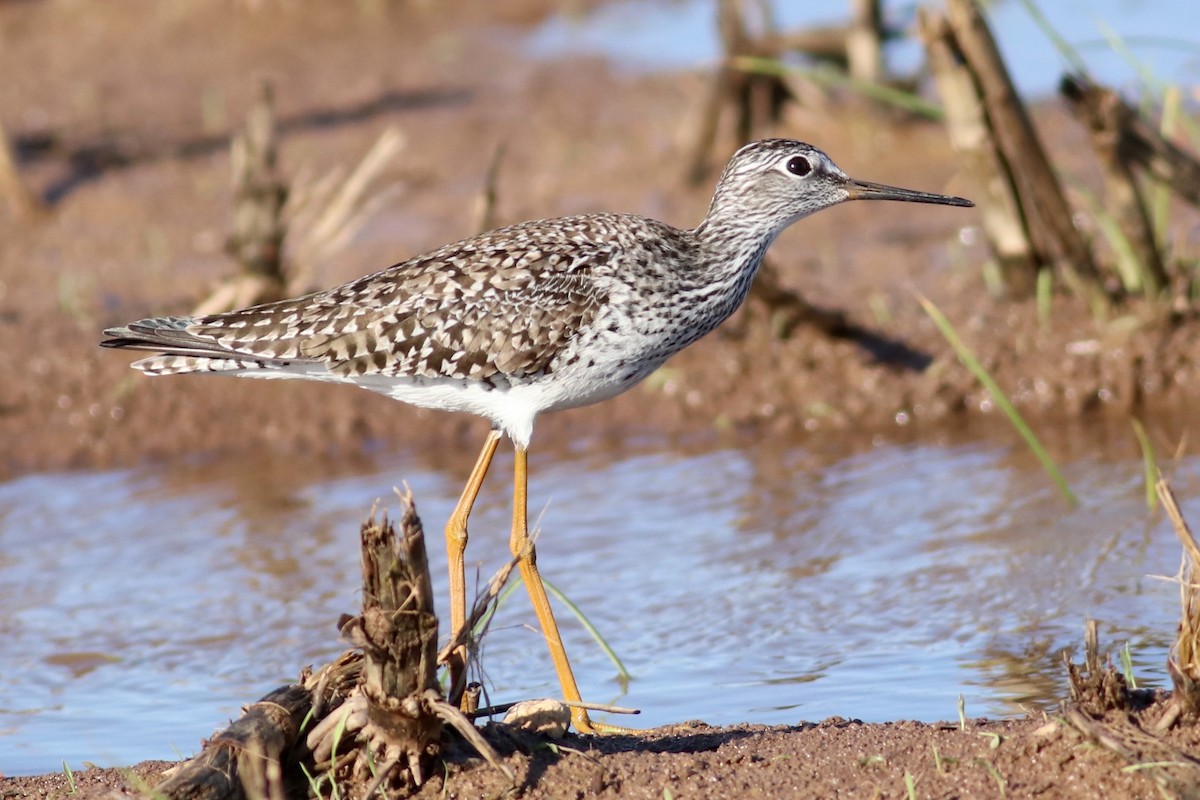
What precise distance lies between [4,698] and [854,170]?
8.35 m

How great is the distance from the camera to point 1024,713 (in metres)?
5.71

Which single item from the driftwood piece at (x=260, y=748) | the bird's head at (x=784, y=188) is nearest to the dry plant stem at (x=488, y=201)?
the bird's head at (x=784, y=188)

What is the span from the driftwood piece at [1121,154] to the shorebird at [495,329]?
9.18 ft

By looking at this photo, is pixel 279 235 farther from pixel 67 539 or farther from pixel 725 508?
pixel 725 508

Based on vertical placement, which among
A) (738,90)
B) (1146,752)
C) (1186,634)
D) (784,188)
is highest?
(738,90)

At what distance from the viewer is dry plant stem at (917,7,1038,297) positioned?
28.8 ft

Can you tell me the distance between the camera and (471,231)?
33.9ft

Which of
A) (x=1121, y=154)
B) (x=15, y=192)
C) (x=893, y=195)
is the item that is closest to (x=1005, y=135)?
(x=1121, y=154)

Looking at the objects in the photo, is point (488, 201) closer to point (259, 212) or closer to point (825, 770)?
point (259, 212)

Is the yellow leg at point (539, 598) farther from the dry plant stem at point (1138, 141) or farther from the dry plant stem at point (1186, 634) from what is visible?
the dry plant stem at point (1138, 141)

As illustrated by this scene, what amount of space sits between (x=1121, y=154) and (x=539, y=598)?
430 centimetres

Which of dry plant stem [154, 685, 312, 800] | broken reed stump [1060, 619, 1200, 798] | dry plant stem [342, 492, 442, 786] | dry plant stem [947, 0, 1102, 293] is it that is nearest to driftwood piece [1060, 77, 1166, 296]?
dry plant stem [947, 0, 1102, 293]

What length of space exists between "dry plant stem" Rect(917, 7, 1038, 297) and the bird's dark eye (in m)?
1.89

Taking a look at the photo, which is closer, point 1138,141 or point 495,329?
point 495,329
